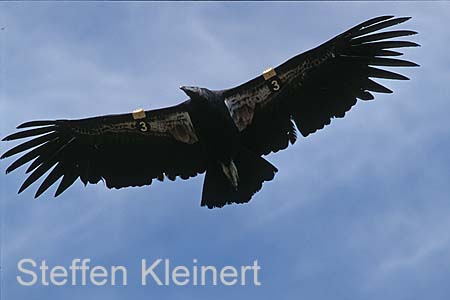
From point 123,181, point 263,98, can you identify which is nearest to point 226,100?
point 263,98

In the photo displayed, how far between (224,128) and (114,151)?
1837mm

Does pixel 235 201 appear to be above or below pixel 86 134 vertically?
below

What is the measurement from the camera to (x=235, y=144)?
63.9 ft

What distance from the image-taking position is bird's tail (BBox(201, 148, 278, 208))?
19.3 metres

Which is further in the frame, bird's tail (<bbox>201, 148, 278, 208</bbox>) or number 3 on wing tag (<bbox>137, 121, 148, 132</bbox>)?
number 3 on wing tag (<bbox>137, 121, 148, 132</bbox>)

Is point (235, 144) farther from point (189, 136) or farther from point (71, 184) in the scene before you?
point (71, 184)

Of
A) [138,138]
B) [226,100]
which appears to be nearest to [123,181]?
[138,138]

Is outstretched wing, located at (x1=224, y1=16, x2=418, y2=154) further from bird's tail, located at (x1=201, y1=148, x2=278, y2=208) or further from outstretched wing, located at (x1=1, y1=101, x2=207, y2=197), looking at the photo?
outstretched wing, located at (x1=1, y1=101, x2=207, y2=197)

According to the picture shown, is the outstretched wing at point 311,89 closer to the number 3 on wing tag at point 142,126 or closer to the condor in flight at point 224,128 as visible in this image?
the condor in flight at point 224,128

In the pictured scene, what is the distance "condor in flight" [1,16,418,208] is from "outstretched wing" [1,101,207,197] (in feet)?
0.05

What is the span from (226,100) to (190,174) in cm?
122

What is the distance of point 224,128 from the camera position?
19.2 meters

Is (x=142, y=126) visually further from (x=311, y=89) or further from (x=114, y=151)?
(x=311, y=89)

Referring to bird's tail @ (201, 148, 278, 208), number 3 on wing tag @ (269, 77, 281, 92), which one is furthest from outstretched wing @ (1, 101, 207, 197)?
number 3 on wing tag @ (269, 77, 281, 92)
